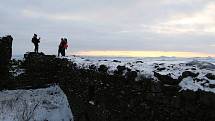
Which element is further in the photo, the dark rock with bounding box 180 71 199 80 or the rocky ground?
the dark rock with bounding box 180 71 199 80

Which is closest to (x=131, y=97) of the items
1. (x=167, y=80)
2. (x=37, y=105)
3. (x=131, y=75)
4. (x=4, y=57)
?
(x=167, y=80)

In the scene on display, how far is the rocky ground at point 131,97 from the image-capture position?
12039mm

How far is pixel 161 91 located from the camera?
13336 millimetres

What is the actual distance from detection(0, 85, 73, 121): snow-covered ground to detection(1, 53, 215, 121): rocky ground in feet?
6.54

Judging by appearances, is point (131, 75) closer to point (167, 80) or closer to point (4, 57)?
point (167, 80)

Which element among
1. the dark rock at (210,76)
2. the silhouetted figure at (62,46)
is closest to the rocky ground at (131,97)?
the dark rock at (210,76)

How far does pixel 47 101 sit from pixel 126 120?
1147cm

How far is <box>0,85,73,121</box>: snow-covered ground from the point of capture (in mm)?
21453

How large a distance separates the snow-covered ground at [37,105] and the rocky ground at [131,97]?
78.5 inches

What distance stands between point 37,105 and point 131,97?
987 centimetres

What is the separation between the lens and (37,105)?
890 inches

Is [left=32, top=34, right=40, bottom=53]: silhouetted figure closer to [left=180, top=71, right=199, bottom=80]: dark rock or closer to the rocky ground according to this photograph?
the rocky ground

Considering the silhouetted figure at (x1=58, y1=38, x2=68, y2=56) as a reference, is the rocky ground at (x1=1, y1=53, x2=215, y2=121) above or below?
below

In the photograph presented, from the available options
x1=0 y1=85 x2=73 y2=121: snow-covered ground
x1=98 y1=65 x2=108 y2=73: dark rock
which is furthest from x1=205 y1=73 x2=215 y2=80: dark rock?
x1=0 y1=85 x2=73 y2=121: snow-covered ground
